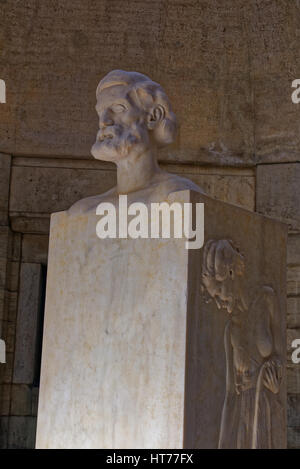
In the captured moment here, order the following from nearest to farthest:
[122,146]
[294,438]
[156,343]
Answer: [156,343] < [122,146] < [294,438]

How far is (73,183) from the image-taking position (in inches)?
240

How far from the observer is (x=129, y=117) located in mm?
3594

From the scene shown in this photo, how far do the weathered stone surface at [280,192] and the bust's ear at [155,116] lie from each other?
2.47 meters

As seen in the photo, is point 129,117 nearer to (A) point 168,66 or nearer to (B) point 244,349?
(B) point 244,349

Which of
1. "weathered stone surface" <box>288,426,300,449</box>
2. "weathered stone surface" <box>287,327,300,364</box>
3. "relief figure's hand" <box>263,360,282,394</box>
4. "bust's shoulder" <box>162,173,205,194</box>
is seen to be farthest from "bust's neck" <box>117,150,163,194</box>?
"weathered stone surface" <box>288,426,300,449</box>

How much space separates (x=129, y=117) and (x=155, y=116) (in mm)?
135

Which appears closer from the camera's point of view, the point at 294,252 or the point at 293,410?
the point at 293,410

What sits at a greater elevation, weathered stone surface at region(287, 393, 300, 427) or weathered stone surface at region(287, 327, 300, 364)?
weathered stone surface at region(287, 327, 300, 364)

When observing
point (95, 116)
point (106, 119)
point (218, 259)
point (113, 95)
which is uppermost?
point (95, 116)

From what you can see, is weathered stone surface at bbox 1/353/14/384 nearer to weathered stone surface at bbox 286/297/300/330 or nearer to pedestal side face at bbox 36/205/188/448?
weathered stone surface at bbox 286/297/300/330

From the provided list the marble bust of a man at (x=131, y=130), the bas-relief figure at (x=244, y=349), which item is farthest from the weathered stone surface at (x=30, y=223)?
the bas-relief figure at (x=244, y=349)

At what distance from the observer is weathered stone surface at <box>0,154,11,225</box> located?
6031 millimetres

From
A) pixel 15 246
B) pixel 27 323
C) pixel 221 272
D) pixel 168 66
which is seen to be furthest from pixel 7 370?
pixel 221 272

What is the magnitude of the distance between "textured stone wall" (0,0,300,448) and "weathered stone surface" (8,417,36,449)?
21 millimetres
